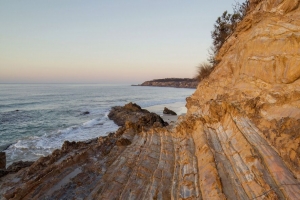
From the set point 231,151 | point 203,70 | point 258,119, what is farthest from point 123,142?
point 203,70

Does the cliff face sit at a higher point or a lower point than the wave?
higher

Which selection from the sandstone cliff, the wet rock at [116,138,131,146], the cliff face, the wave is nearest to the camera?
the cliff face

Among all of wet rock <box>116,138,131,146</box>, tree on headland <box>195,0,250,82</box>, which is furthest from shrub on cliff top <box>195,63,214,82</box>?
wet rock <box>116,138,131,146</box>

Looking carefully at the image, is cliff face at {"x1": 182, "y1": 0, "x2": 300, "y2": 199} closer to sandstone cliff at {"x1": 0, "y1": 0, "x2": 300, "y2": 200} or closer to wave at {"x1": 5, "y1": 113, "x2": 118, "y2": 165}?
sandstone cliff at {"x1": 0, "y1": 0, "x2": 300, "y2": 200}

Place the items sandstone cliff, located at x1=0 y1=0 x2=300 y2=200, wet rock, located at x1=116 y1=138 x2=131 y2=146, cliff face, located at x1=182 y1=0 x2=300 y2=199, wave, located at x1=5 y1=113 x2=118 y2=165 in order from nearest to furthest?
cliff face, located at x1=182 y1=0 x2=300 y2=199 → sandstone cliff, located at x1=0 y1=0 x2=300 y2=200 → wet rock, located at x1=116 y1=138 x2=131 y2=146 → wave, located at x1=5 y1=113 x2=118 y2=165

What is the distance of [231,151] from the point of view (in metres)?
6.06

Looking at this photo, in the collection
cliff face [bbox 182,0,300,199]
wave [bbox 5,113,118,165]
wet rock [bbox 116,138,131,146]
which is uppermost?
cliff face [bbox 182,0,300,199]

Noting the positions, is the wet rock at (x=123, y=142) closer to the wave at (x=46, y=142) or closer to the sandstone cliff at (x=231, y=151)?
the sandstone cliff at (x=231, y=151)

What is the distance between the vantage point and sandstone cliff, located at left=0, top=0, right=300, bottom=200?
486 centimetres

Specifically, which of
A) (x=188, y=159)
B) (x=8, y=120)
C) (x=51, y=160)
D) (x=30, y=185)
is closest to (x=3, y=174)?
(x=51, y=160)

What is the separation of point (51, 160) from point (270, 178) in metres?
7.99

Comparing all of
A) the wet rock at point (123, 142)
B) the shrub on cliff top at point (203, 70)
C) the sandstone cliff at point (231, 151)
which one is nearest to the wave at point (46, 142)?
the sandstone cliff at point (231, 151)

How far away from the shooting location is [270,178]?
4.49 metres

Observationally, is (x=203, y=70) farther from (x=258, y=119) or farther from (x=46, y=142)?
(x=46, y=142)
